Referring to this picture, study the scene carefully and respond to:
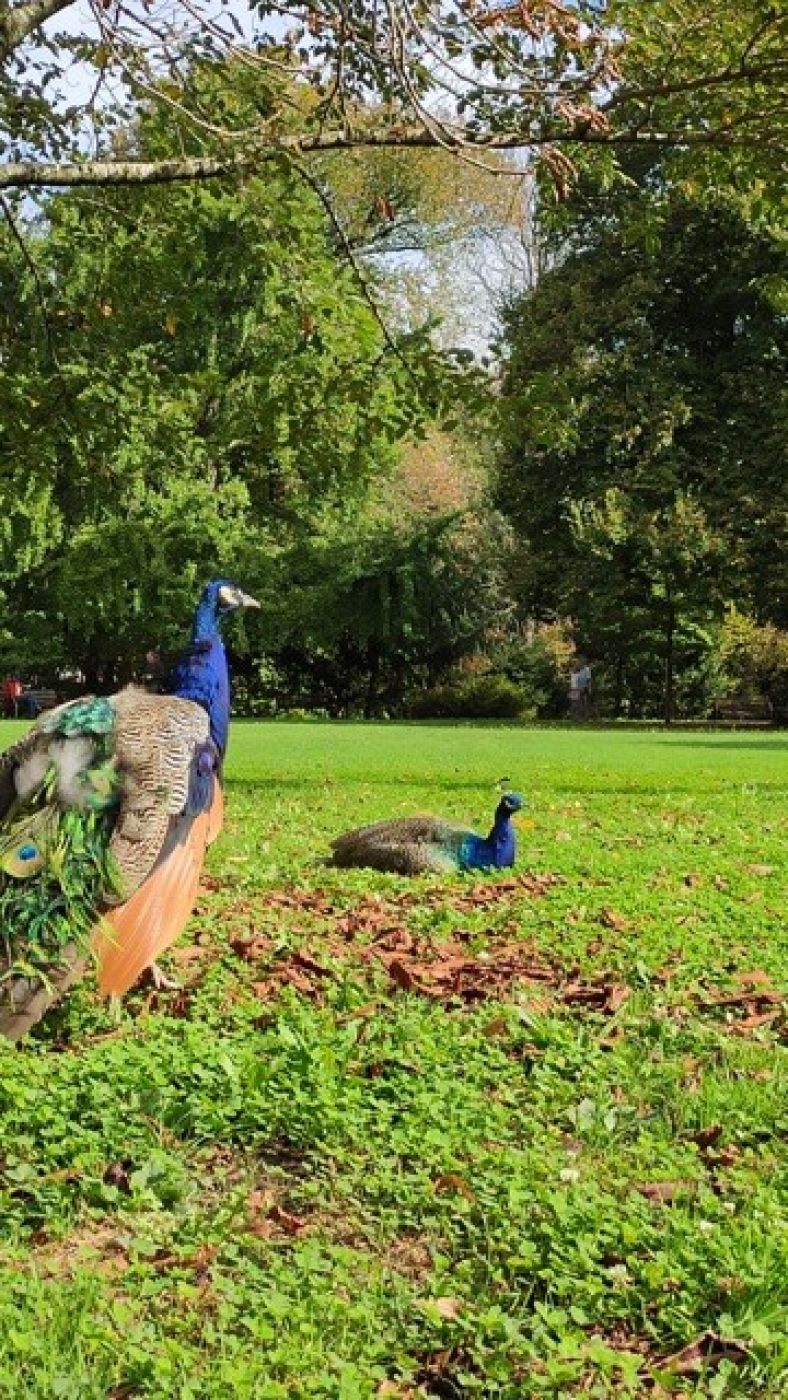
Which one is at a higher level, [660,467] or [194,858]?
[660,467]

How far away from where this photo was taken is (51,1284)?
2861mm

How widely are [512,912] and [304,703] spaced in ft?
91.6

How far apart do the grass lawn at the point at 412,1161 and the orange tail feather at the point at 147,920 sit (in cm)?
21

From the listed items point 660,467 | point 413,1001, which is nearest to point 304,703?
point 660,467

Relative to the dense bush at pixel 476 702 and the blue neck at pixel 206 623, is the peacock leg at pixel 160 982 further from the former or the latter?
the dense bush at pixel 476 702

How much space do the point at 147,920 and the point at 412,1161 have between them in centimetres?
133

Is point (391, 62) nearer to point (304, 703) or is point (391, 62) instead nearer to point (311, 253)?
point (311, 253)

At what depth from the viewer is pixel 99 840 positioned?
14.5ft

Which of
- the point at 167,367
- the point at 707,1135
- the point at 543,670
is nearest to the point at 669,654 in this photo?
the point at 543,670

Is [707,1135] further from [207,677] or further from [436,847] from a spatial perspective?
[436,847]

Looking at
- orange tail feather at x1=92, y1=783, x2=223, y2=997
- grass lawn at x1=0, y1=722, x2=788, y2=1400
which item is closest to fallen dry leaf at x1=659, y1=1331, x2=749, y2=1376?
grass lawn at x1=0, y1=722, x2=788, y2=1400

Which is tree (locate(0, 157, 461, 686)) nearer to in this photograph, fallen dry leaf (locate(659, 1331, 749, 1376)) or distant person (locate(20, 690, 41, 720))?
fallen dry leaf (locate(659, 1331, 749, 1376))

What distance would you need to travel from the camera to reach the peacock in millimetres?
Answer: 7477

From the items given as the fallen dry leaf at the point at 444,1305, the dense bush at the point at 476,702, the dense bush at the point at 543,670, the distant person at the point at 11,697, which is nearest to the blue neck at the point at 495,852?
the fallen dry leaf at the point at 444,1305
